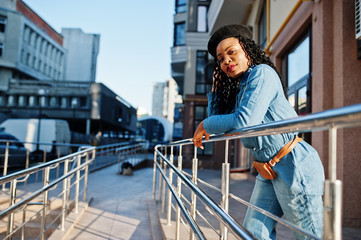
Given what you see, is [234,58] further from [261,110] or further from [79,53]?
[79,53]

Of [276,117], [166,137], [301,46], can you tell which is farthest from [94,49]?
[276,117]

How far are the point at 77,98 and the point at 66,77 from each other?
2712 cm

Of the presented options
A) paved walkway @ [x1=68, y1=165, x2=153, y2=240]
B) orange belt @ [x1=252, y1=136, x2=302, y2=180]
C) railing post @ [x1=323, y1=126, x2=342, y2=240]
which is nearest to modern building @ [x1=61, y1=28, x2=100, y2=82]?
paved walkway @ [x1=68, y1=165, x2=153, y2=240]

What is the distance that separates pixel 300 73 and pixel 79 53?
6238 centimetres

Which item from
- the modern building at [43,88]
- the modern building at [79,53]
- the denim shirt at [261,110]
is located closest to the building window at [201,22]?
the modern building at [43,88]

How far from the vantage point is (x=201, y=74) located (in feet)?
59.2

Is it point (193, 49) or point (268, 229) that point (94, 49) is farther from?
point (268, 229)

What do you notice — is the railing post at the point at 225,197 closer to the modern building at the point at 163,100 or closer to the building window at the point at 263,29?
the building window at the point at 263,29

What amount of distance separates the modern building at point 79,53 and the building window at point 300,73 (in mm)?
60126

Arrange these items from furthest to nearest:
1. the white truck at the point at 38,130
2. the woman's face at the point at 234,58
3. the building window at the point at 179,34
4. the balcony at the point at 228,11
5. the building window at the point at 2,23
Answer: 1. the building window at the point at 2,23
2. the building window at the point at 179,34
3. the white truck at the point at 38,130
4. the balcony at the point at 228,11
5. the woman's face at the point at 234,58

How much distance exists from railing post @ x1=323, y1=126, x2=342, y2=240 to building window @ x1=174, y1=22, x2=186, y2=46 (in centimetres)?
2001

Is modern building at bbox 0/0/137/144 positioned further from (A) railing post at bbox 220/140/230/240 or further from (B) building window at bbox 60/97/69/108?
(A) railing post at bbox 220/140/230/240

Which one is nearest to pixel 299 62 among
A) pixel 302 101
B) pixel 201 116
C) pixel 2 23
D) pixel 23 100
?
→ pixel 302 101

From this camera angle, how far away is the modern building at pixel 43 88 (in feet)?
119
